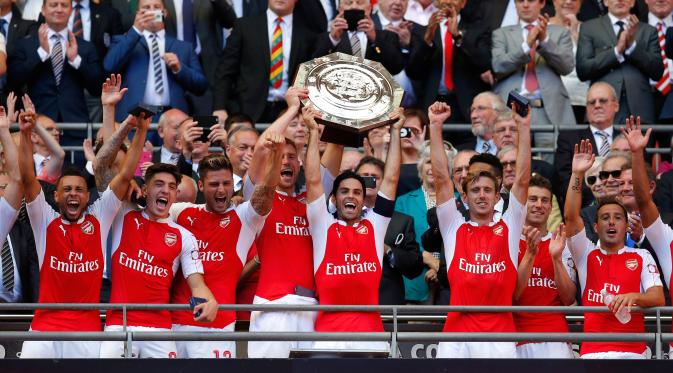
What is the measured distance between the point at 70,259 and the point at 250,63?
4.74m

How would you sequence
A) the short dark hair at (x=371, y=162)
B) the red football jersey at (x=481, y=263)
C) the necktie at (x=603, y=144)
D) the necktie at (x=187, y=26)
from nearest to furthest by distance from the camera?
the red football jersey at (x=481, y=263)
the short dark hair at (x=371, y=162)
the necktie at (x=603, y=144)
the necktie at (x=187, y=26)

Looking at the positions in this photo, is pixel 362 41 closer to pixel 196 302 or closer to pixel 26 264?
pixel 26 264

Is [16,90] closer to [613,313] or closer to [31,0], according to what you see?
[31,0]

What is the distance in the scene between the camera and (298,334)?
12.3m

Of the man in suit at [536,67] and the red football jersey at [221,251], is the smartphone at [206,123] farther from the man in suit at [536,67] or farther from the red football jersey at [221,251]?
the man in suit at [536,67]

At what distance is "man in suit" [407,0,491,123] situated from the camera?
1712 centimetres

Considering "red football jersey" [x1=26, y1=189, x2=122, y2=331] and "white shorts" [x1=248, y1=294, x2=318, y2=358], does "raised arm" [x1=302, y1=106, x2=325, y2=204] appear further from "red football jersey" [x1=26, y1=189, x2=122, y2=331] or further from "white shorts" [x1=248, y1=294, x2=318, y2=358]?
"red football jersey" [x1=26, y1=189, x2=122, y2=331]

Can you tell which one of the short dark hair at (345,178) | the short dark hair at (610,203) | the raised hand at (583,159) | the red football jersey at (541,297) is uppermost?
the raised hand at (583,159)

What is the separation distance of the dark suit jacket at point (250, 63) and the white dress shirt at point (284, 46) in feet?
0.15

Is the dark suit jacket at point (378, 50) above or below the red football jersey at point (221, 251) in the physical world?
above

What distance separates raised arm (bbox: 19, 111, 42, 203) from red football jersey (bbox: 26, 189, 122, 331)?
0.08m

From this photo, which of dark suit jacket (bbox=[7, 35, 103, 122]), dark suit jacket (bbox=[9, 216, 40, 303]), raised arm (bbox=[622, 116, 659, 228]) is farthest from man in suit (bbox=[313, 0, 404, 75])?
dark suit jacket (bbox=[9, 216, 40, 303])

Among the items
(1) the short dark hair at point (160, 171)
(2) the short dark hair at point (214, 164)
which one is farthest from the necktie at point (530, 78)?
(1) the short dark hair at point (160, 171)

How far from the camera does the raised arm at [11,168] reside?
1306 centimetres
